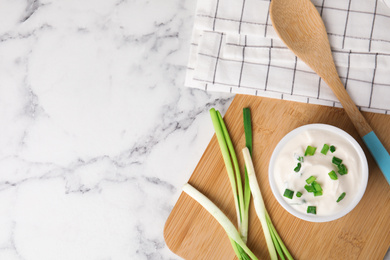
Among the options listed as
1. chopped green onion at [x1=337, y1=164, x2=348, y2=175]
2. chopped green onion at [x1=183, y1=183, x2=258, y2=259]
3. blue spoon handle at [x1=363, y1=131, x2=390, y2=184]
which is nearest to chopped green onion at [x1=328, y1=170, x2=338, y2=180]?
chopped green onion at [x1=337, y1=164, x2=348, y2=175]

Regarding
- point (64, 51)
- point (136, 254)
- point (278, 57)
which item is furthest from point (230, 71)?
point (136, 254)

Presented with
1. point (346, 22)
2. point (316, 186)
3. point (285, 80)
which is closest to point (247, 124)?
point (285, 80)

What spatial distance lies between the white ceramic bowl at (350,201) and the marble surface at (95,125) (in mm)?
256

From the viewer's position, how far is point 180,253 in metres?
1.36

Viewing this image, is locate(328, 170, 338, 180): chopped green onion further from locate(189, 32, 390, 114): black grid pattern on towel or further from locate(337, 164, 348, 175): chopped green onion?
locate(189, 32, 390, 114): black grid pattern on towel

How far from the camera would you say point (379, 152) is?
1254 mm

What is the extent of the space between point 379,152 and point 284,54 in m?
0.37

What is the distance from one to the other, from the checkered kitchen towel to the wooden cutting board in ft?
0.15

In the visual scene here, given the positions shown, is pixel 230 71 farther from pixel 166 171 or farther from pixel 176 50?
pixel 166 171

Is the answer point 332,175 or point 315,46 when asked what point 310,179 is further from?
point 315,46

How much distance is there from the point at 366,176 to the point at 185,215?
0.51m

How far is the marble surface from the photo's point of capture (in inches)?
56.9

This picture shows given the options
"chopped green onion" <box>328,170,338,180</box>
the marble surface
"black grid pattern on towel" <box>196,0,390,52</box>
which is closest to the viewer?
"chopped green onion" <box>328,170,338,180</box>

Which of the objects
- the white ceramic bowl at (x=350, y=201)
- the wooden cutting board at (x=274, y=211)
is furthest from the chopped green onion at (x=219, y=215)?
the white ceramic bowl at (x=350, y=201)
